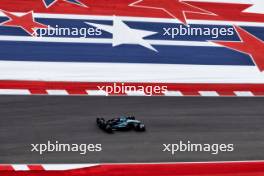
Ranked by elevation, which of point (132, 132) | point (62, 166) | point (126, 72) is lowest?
point (62, 166)

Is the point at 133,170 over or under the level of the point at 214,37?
under

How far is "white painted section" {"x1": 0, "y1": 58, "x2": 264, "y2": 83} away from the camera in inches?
85.7

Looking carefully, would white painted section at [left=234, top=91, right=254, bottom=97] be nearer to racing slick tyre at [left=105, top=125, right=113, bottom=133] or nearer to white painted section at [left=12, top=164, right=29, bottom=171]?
racing slick tyre at [left=105, top=125, right=113, bottom=133]

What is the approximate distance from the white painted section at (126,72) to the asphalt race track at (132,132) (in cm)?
11

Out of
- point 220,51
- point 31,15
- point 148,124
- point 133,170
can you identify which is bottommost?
point 133,170

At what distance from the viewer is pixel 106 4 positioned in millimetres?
2207

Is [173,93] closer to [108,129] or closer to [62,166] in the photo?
[108,129]

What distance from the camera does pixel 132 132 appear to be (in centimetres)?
222

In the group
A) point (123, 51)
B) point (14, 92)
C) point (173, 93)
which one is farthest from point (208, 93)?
point (14, 92)

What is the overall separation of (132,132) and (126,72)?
342 millimetres

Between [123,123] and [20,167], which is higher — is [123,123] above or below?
above

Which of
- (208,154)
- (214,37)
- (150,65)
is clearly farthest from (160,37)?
(208,154)

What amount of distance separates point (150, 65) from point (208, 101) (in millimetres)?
398

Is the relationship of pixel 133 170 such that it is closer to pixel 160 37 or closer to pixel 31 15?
pixel 160 37
